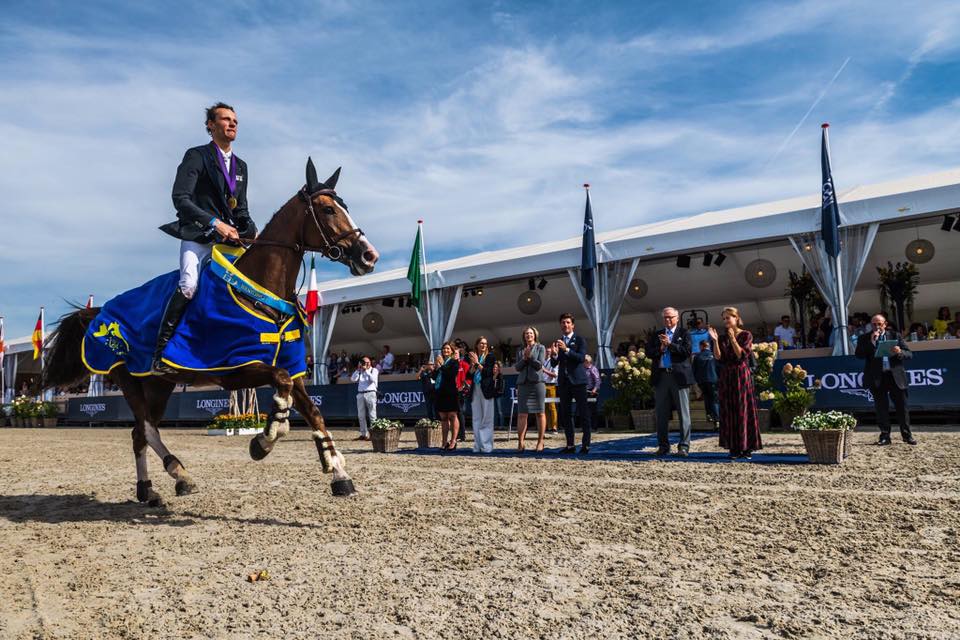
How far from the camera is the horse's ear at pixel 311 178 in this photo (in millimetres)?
4758

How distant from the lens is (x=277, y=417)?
4305 mm

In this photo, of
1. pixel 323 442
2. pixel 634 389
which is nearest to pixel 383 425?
pixel 634 389

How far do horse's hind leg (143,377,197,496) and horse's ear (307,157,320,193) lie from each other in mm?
1892

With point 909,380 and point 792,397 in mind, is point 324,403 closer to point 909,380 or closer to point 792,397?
point 792,397

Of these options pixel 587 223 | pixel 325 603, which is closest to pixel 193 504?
pixel 325 603

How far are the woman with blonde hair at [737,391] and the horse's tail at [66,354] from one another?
6.66 m

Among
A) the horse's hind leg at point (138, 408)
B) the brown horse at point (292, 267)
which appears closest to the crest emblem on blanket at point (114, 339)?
the horse's hind leg at point (138, 408)

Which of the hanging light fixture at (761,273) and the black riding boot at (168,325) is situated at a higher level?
the hanging light fixture at (761,273)

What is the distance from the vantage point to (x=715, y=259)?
17.1 metres

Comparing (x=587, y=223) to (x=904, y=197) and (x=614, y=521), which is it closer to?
(x=904, y=197)

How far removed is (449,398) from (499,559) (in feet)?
25.1

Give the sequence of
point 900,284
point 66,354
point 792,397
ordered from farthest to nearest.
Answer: point 900,284
point 792,397
point 66,354

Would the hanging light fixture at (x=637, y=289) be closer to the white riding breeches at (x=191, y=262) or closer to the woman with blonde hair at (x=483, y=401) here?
the woman with blonde hair at (x=483, y=401)

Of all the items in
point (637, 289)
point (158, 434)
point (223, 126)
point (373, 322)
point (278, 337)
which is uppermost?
point (637, 289)
